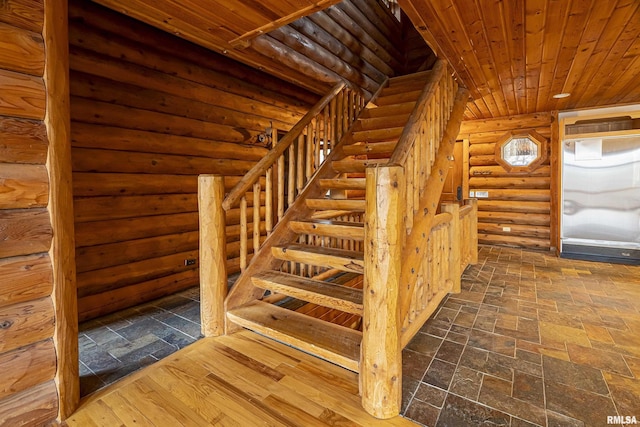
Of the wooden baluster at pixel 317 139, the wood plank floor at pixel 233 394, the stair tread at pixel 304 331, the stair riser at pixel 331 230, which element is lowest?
the wood plank floor at pixel 233 394

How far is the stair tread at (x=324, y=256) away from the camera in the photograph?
2313 mm

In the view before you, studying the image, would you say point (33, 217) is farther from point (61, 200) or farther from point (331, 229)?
point (331, 229)

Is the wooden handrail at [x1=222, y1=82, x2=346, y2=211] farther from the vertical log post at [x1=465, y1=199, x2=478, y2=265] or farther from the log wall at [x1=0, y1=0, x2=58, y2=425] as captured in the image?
the vertical log post at [x1=465, y1=199, x2=478, y2=265]

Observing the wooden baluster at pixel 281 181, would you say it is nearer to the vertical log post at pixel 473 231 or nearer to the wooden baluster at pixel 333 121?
the wooden baluster at pixel 333 121

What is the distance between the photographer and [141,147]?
3.19m

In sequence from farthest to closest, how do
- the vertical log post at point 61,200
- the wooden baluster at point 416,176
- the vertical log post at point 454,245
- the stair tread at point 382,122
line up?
the stair tread at point 382,122, the vertical log post at point 454,245, the wooden baluster at point 416,176, the vertical log post at point 61,200

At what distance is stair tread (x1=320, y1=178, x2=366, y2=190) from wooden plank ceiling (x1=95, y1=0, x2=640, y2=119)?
1424 millimetres

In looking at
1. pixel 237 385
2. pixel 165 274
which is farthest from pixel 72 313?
pixel 165 274

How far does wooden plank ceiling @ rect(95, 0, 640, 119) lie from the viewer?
2391mm

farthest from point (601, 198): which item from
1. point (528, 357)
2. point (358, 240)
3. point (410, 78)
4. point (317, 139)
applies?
point (317, 139)

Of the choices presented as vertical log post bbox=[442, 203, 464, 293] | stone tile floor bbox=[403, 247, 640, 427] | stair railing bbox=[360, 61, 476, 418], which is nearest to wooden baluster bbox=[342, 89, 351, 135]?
stair railing bbox=[360, 61, 476, 418]

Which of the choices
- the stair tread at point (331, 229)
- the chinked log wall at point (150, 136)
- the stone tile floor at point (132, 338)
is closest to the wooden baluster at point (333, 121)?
the chinked log wall at point (150, 136)

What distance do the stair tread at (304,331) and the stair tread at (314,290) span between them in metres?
0.16

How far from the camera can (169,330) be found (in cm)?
268
